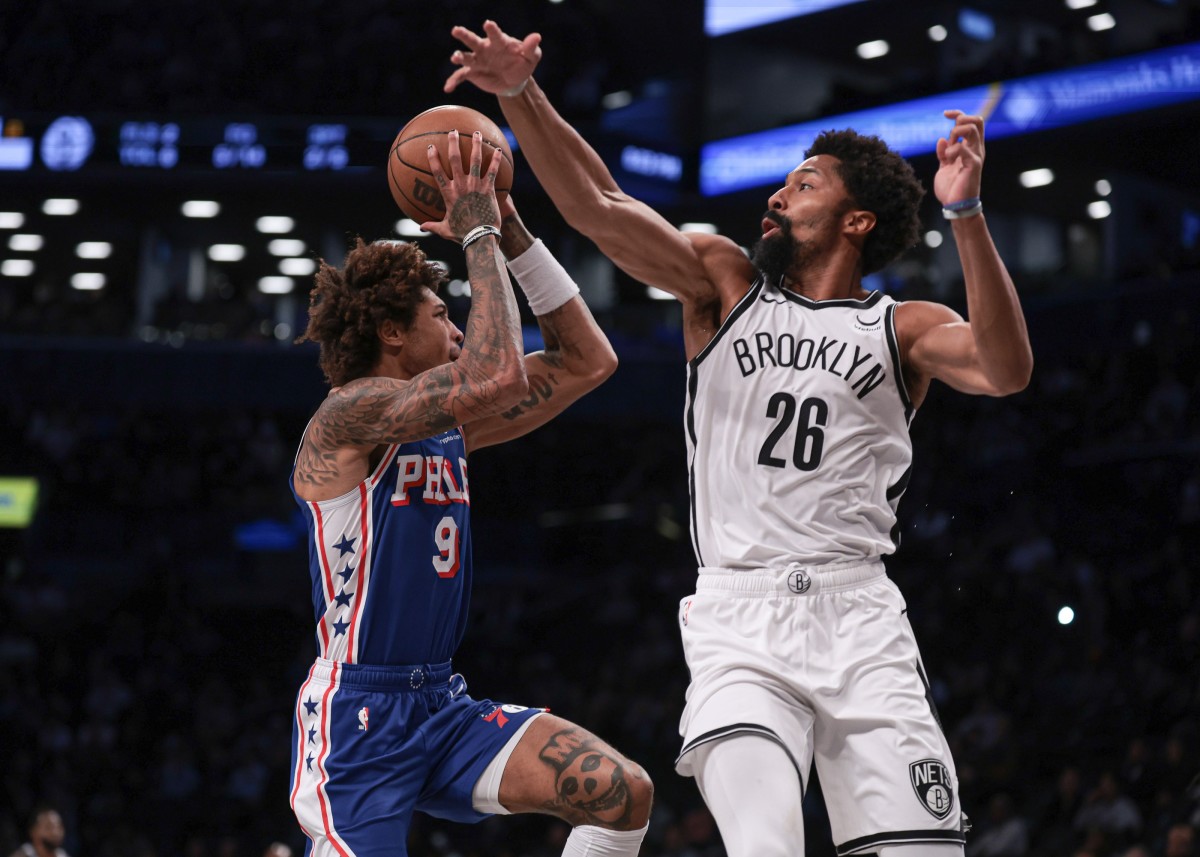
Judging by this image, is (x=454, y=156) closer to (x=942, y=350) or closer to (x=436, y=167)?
(x=436, y=167)

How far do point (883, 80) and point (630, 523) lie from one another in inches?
465

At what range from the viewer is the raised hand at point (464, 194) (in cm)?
434

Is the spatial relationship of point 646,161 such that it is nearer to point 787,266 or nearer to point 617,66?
point 617,66

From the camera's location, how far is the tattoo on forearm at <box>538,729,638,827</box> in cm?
411

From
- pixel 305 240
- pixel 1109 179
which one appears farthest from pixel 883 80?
pixel 305 240

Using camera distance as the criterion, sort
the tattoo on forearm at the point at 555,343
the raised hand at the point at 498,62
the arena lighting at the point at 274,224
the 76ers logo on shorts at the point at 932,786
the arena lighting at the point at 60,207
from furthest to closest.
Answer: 1. the arena lighting at the point at 274,224
2. the arena lighting at the point at 60,207
3. the tattoo on forearm at the point at 555,343
4. the raised hand at the point at 498,62
5. the 76ers logo on shorts at the point at 932,786

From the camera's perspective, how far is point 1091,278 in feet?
A: 67.7

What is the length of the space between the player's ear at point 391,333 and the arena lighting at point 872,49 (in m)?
23.5

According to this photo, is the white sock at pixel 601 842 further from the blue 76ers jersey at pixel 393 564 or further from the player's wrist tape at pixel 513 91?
the player's wrist tape at pixel 513 91

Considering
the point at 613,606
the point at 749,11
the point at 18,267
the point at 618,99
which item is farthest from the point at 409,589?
the point at 749,11

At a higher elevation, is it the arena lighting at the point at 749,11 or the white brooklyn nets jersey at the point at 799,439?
the arena lighting at the point at 749,11

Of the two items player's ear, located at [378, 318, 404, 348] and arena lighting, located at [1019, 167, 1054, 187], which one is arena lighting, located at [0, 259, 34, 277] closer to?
arena lighting, located at [1019, 167, 1054, 187]

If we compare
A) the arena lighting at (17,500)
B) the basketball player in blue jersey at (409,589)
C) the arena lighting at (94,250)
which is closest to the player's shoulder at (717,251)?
the basketball player in blue jersey at (409,589)

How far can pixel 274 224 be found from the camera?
22.7m
